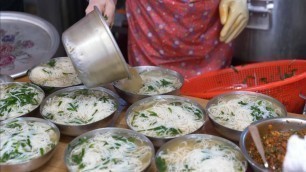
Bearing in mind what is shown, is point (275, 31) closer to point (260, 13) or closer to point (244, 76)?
point (260, 13)

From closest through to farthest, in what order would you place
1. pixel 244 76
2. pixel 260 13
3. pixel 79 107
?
pixel 79 107
pixel 244 76
pixel 260 13

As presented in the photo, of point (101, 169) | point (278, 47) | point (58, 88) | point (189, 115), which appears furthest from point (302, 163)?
point (278, 47)

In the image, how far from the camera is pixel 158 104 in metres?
1.89

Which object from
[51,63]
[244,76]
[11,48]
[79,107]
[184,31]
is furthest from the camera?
[11,48]

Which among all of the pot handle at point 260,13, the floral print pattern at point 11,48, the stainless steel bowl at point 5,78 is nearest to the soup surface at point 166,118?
the stainless steel bowl at point 5,78

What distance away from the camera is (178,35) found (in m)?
2.48

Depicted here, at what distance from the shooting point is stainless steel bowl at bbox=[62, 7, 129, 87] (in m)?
1.66

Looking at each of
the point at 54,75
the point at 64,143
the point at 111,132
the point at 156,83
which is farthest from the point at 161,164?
the point at 54,75

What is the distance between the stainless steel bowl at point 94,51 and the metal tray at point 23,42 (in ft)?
2.46

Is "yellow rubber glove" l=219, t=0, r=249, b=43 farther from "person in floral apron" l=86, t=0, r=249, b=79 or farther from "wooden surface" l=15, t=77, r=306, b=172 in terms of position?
"wooden surface" l=15, t=77, r=306, b=172

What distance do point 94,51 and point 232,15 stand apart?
3.33 feet

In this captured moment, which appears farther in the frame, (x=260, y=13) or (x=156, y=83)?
(x=260, y=13)

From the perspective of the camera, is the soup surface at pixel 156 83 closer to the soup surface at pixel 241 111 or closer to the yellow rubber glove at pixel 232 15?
the soup surface at pixel 241 111

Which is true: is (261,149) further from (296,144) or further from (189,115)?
(189,115)
